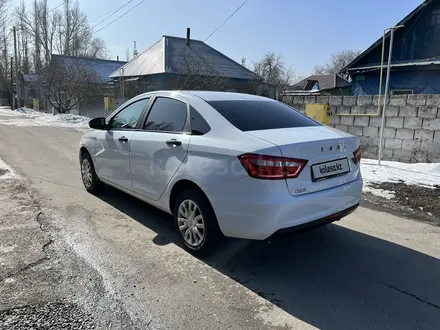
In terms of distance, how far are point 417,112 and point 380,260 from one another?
534cm

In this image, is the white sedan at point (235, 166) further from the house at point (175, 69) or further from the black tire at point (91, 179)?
the house at point (175, 69)

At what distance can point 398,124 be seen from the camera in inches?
322

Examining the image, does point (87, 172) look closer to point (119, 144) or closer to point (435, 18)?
point (119, 144)

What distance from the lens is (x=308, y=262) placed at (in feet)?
11.9

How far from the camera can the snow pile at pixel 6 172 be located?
270 inches

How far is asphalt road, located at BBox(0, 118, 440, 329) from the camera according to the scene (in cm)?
274

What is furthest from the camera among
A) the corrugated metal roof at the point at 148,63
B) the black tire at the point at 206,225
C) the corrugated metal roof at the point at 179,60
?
the corrugated metal roof at the point at 148,63

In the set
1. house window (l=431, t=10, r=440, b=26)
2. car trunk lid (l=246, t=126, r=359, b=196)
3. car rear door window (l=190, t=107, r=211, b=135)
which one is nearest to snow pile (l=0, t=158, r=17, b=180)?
car rear door window (l=190, t=107, r=211, b=135)

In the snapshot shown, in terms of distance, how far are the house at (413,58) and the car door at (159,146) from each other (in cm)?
1217

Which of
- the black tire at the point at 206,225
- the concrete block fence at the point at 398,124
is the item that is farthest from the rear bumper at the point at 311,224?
the concrete block fence at the point at 398,124

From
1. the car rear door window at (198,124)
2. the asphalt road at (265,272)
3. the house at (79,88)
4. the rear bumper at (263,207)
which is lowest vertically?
the asphalt road at (265,272)

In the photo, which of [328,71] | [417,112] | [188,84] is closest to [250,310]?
[417,112]

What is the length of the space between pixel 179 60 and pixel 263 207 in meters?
23.5

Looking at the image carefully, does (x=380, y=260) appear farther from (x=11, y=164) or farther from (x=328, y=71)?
(x=328, y=71)
